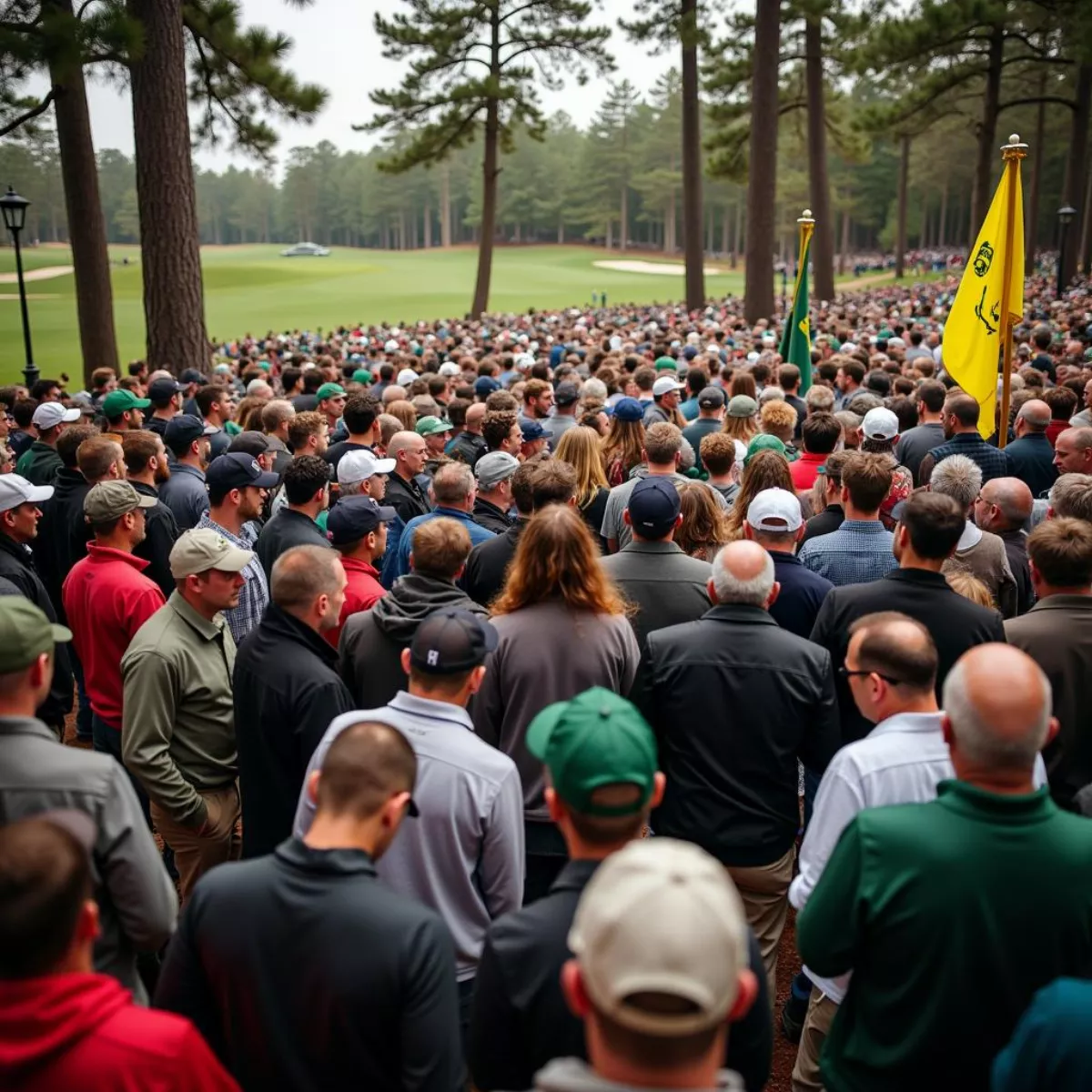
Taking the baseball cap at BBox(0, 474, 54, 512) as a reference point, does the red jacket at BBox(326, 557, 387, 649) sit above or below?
below

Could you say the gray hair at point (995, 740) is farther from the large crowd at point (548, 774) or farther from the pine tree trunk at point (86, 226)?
the pine tree trunk at point (86, 226)

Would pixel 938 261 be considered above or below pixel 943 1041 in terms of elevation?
above

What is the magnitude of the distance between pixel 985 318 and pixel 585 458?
3.69 meters

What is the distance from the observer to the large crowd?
2.05 m

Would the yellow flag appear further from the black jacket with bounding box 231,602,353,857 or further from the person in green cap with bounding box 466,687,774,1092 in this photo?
the person in green cap with bounding box 466,687,774,1092

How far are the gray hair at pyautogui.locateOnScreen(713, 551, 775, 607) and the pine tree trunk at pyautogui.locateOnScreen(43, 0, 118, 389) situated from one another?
16995 millimetres

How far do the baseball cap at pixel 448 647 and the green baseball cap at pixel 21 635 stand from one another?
1.10m

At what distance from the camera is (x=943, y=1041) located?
255 centimetres

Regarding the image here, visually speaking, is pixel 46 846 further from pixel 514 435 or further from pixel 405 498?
pixel 514 435

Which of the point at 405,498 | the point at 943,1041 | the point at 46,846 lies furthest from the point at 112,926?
the point at 405,498

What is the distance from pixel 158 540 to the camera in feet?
20.6

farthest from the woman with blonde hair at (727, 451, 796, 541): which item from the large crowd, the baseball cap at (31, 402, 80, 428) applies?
the baseball cap at (31, 402, 80, 428)

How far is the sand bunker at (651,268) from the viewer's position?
81.4 meters

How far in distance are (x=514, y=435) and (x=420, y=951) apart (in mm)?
5479
